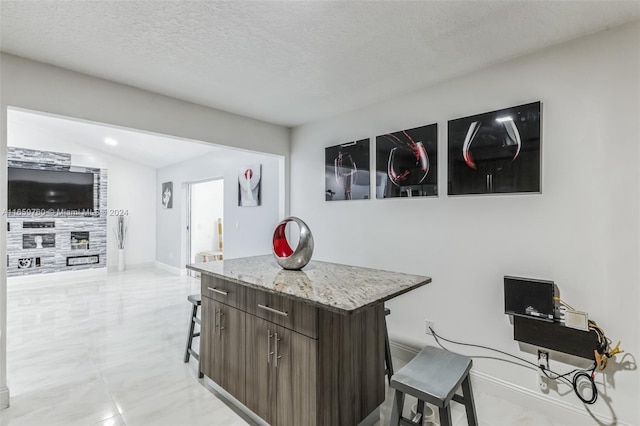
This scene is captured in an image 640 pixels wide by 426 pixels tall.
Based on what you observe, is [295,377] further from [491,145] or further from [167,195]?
[167,195]

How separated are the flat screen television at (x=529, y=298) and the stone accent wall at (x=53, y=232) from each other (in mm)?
7367

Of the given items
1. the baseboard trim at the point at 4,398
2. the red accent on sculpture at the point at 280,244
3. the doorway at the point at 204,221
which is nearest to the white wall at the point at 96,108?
the baseboard trim at the point at 4,398

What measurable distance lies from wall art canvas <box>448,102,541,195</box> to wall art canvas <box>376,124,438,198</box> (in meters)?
0.16

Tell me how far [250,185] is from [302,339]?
3.32m

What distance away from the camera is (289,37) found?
1.89m

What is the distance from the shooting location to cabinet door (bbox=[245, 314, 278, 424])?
1773mm

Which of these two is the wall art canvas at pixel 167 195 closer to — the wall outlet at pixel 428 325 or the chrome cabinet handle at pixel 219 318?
the chrome cabinet handle at pixel 219 318

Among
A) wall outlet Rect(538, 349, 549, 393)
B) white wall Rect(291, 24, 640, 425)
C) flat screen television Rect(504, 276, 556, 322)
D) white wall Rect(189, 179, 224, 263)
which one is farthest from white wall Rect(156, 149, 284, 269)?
wall outlet Rect(538, 349, 549, 393)

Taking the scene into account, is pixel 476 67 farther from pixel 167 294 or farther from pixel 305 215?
pixel 167 294

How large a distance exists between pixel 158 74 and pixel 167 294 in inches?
149

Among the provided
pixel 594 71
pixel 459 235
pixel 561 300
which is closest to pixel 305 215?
pixel 459 235

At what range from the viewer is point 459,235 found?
2.44m

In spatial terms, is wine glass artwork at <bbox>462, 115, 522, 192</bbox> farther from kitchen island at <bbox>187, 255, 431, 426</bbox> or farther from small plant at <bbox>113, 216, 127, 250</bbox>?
small plant at <bbox>113, 216, 127, 250</bbox>

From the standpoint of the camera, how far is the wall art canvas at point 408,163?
8.48 ft
